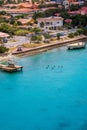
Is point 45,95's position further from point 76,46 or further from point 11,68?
point 76,46

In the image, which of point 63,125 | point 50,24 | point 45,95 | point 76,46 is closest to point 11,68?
point 45,95

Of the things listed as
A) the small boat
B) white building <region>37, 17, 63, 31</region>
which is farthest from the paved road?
white building <region>37, 17, 63, 31</region>

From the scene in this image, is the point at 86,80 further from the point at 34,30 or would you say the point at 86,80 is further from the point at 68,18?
the point at 68,18

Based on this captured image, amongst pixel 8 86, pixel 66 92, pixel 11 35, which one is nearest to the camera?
pixel 66 92

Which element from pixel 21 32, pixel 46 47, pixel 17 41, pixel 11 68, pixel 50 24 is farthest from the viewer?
pixel 50 24

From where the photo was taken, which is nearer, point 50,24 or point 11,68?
point 11,68

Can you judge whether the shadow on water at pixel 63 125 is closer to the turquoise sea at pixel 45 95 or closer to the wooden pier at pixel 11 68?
the turquoise sea at pixel 45 95

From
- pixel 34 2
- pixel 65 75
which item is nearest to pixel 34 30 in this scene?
pixel 65 75

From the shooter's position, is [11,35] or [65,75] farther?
[11,35]
